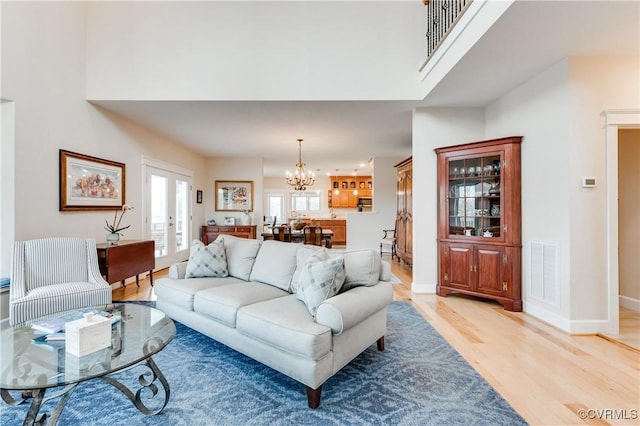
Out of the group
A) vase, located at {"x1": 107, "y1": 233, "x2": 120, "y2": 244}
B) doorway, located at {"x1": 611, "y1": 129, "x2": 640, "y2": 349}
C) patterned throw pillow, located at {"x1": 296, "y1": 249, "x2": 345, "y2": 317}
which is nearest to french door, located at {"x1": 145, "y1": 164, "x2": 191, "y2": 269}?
vase, located at {"x1": 107, "y1": 233, "x2": 120, "y2": 244}

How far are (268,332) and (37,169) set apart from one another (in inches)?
130

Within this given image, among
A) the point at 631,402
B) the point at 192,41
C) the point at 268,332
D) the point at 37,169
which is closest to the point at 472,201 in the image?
the point at 631,402

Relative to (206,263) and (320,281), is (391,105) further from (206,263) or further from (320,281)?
(206,263)

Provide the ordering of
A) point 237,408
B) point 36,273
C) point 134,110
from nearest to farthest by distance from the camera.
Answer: point 237,408, point 36,273, point 134,110

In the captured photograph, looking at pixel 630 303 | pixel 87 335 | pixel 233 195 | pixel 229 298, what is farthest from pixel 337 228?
pixel 87 335

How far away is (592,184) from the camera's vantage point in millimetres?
2885

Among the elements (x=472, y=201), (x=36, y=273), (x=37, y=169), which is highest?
(x=37, y=169)

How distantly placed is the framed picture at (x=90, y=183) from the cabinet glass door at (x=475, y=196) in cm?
478

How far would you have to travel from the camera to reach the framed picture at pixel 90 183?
11.7 feet

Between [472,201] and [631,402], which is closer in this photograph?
[631,402]

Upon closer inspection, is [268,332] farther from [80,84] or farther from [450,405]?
[80,84]

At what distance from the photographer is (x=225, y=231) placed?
24.3ft

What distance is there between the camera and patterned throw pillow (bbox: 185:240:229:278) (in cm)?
309

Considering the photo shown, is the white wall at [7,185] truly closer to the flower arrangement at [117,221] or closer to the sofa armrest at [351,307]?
the flower arrangement at [117,221]
